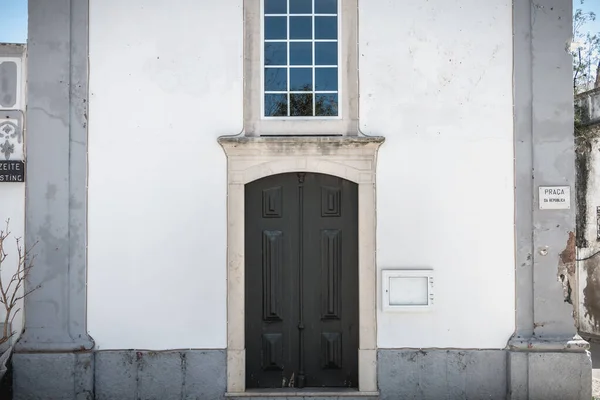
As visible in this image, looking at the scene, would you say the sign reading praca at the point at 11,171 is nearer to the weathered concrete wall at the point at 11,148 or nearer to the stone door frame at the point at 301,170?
the weathered concrete wall at the point at 11,148

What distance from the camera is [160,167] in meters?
6.14

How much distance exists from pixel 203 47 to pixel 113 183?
5.87ft

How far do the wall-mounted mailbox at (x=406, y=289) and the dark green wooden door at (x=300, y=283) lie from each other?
1.17 ft

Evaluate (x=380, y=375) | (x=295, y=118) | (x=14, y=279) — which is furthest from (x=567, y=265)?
(x=14, y=279)

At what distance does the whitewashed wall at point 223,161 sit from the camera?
6.11m

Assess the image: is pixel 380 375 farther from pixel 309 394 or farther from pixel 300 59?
pixel 300 59

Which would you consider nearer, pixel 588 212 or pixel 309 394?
pixel 309 394

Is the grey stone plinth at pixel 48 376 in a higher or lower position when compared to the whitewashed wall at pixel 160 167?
lower

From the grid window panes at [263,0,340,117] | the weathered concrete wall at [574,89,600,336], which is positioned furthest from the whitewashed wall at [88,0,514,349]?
the weathered concrete wall at [574,89,600,336]

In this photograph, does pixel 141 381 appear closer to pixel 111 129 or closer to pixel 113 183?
pixel 113 183

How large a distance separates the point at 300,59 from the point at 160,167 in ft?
6.46

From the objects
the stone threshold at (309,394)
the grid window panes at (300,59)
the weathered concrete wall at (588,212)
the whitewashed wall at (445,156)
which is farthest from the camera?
the weathered concrete wall at (588,212)

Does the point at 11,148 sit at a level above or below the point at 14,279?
above

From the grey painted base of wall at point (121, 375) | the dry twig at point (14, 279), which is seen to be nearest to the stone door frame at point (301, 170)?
the grey painted base of wall at point (121, 375)
